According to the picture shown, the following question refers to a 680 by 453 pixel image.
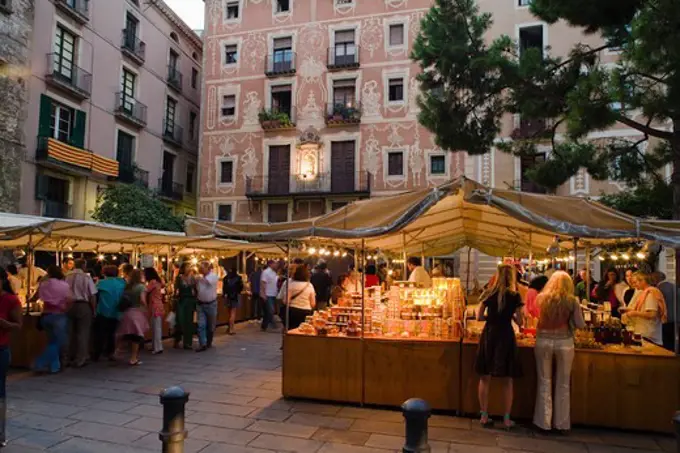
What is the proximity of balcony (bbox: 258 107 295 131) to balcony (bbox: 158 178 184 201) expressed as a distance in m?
6.19

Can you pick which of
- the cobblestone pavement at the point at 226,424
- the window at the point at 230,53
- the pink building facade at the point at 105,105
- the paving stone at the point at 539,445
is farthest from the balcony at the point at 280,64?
the paving stone at the point at 539,445

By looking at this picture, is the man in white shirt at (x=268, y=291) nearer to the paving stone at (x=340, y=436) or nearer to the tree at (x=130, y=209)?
the paving stone at (x=340, y=436)

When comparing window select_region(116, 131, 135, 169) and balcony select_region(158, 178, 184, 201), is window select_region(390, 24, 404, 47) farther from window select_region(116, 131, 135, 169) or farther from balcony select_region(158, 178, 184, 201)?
balcony select_region(158, 178, 184, 201)

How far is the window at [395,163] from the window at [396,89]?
8.43 feet

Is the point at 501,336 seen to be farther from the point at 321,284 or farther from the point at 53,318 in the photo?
the point at 53,318

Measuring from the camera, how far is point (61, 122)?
68.3ft

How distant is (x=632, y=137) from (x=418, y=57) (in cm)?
1511

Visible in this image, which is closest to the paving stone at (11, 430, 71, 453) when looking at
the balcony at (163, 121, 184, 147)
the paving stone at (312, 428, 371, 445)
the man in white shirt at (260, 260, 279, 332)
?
the paving stone at (312, 428, 371, 445)

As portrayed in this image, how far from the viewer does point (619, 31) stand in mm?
7500

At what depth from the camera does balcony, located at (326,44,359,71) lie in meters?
24.6

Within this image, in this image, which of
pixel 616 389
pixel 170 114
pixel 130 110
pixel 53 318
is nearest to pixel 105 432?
pixel 53 318

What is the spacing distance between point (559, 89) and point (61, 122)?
19.7 meters

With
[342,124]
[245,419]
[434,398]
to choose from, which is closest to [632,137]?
[342,124]

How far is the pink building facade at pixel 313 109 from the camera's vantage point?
23.7 m
